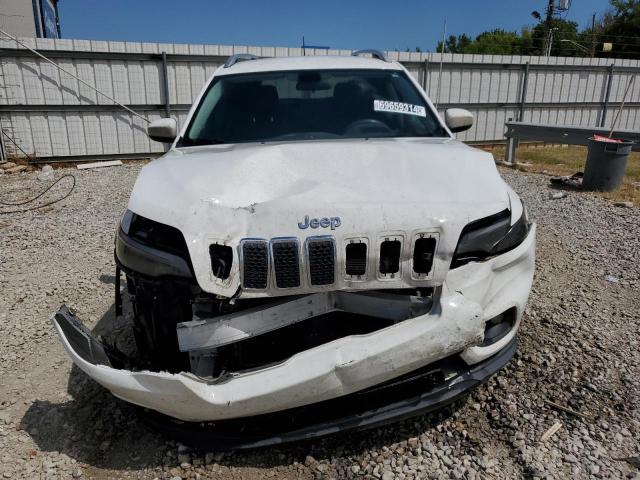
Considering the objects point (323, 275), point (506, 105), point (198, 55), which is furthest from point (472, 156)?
point (506, 105)

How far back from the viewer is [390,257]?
1949mm

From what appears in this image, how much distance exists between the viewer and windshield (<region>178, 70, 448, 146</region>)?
317cm

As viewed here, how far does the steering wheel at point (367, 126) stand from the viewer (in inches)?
125

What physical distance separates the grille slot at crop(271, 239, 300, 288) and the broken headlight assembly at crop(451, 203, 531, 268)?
63 centimetres

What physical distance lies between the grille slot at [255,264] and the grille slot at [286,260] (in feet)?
0.11

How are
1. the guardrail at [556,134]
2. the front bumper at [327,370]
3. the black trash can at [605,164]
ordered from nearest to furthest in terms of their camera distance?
the front bumper at [327,370] < the black trash can at [605,164] < the guardrail at [556,134]

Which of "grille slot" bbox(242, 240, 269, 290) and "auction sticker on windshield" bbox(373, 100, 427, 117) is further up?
"auction sticker on windshield" bbox(373, 100, 427, 117)

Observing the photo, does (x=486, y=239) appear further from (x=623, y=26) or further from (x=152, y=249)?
(x=623, y=26)

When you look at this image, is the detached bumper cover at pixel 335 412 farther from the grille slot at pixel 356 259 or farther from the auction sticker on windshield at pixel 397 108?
the auction sticker on windshield at pixel 397 108

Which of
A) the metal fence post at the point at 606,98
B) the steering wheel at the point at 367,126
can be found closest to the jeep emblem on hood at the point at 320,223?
the steering wheel at the point at 367,126

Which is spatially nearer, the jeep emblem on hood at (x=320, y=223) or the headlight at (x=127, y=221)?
the jeep emblem on hood at (x=320, y=223)

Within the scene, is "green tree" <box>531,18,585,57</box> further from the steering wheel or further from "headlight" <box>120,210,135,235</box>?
"headlight" <box>120,210,135,235</box>

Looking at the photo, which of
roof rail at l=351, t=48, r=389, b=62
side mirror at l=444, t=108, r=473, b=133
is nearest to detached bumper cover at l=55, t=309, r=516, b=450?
side mirror at l=444, t=108, r=473, b=133

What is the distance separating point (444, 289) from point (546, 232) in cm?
416
